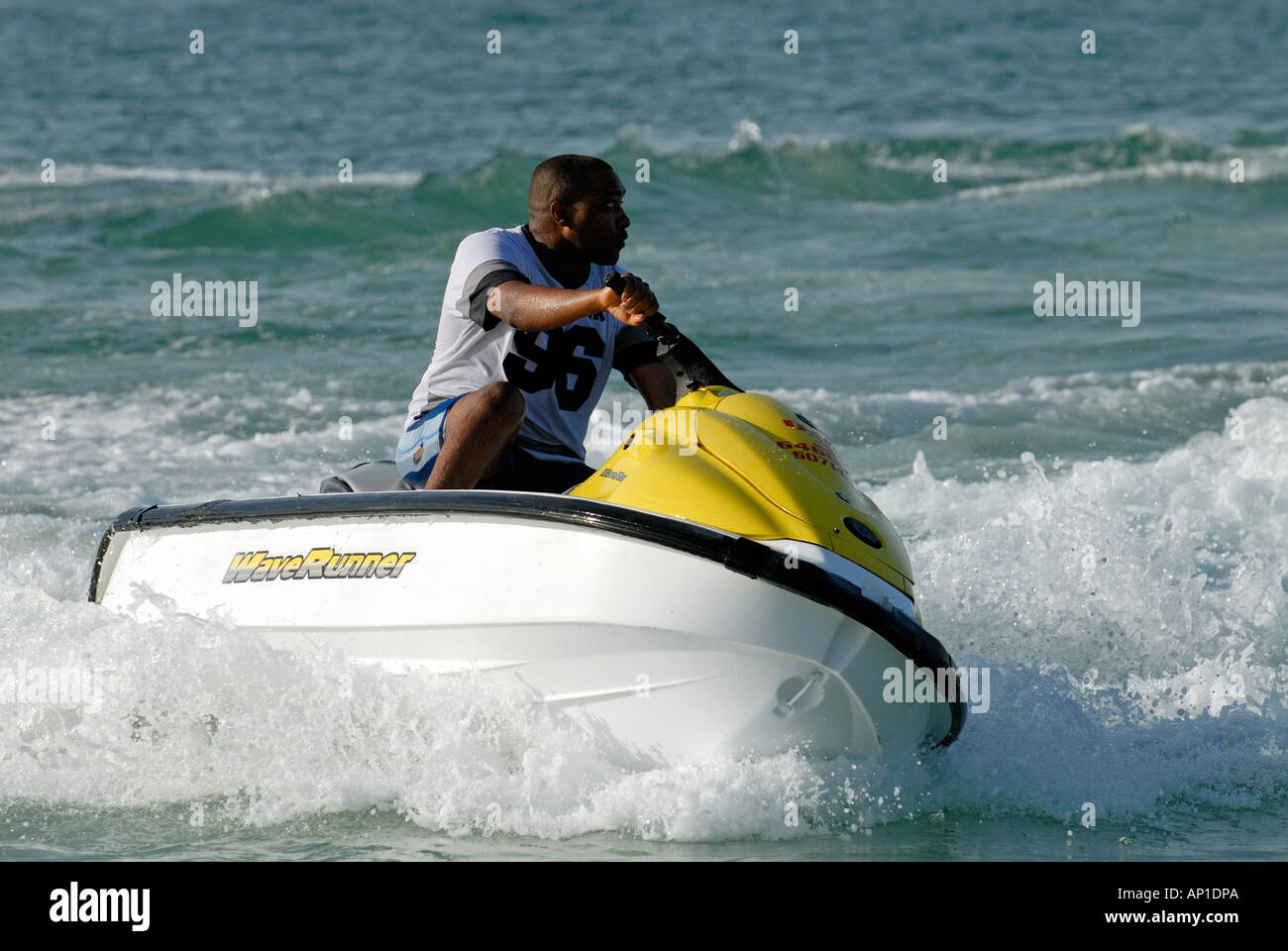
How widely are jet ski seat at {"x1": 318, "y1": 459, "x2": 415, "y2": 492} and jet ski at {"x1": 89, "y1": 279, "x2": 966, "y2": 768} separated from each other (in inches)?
14.1

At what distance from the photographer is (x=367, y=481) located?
15.4 feet

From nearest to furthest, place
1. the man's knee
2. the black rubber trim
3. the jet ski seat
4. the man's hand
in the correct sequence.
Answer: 1. the black rubber trim
2. the man's hand
3. the man's knee
4. the jet ski seat

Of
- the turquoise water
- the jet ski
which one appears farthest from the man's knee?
the turquoise water

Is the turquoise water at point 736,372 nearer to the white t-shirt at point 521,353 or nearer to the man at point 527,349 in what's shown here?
the man at point 527,349

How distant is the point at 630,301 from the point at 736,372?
6251 mm

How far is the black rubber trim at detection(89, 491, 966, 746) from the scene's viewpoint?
371 centimetres

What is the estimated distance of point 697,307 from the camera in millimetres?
11508

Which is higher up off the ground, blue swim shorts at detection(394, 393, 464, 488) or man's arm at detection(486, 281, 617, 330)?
man's arm at detection(486, 281, 617, 330)

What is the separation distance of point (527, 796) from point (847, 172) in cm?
1410

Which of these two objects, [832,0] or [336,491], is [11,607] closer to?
[336,491]

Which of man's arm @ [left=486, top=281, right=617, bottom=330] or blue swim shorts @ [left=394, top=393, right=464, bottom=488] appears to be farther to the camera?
blue swim shorts @ [left=394, top=393, right=464, bottom=488]

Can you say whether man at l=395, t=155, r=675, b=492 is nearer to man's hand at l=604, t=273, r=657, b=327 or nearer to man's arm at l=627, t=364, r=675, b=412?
man's arm at l=627, t=364, r=675, b=412

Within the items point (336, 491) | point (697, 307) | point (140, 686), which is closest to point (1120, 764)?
point (336, 491)

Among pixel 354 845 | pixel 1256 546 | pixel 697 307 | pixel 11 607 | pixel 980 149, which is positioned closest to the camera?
pixel 354 845
